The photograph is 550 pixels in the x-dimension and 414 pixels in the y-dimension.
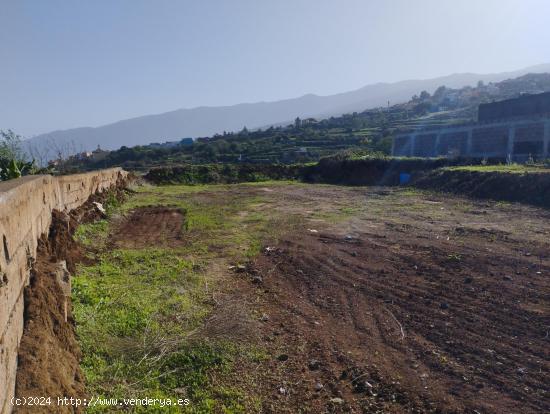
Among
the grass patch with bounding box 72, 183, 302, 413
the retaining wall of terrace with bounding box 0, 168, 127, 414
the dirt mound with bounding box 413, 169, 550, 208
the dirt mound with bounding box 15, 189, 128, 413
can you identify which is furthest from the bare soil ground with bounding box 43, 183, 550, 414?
the dirt mound with bounding box 413, 169, 550, 208

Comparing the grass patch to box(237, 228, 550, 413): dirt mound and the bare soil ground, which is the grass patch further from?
box(237, 228, 550, 413): dirt mound

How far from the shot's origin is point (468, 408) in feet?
12.4

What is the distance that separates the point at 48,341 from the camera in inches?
153

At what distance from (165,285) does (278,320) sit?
199 cm

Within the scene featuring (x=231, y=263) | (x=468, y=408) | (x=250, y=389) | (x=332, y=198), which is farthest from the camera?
(x=332, y=198)

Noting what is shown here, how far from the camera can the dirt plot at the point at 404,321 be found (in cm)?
404

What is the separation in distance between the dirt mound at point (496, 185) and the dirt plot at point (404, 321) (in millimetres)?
5671

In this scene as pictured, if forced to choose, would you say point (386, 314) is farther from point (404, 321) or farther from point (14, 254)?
point (14, 254)

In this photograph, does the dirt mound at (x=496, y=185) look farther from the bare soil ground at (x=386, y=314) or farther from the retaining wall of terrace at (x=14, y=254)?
the retaining wall of terrace at (x=14, y=254)

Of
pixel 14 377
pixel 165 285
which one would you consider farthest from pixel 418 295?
pixel 14 377

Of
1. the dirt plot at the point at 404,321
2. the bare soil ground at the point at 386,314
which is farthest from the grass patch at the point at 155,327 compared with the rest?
the dirt plot at the point at 404,321

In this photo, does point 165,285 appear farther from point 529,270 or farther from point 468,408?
point 529,270

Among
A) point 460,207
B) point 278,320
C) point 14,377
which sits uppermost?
point 14,377

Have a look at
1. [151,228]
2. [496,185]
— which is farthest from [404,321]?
[496,185]
